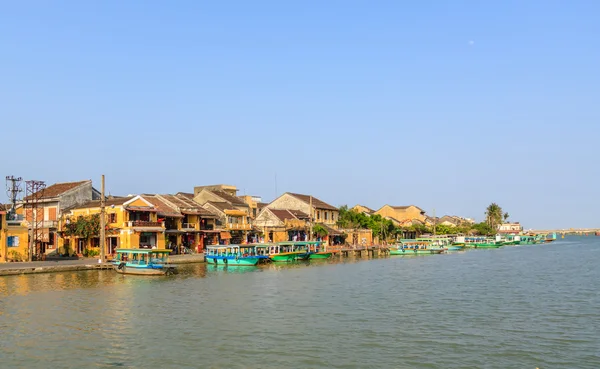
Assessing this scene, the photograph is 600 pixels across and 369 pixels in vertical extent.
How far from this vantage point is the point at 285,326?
24641 millimetres

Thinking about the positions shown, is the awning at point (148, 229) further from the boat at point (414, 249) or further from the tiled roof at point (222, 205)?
the boat at point (414, 249)

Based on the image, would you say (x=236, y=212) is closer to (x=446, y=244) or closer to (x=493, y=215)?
(x=446, y=244)

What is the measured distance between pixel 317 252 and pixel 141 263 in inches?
1137

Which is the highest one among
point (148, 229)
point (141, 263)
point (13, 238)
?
point (148, 229)

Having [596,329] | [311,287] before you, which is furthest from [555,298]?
[311,287]

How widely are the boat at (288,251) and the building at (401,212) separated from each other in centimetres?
6347

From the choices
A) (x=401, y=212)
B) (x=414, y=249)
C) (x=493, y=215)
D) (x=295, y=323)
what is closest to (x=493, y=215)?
(x=493, y=215)

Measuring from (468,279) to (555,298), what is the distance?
467 inches

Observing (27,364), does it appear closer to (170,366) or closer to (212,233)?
(170,366)

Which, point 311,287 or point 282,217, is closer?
point 311,287

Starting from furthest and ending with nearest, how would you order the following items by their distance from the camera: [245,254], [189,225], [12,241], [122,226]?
1. [189,225]
2. [245,254]
3. [122,226]
4. [12,241]

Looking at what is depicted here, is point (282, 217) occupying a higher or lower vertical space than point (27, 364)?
higher

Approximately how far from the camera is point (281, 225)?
8000cm

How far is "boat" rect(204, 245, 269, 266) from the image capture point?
188ft
